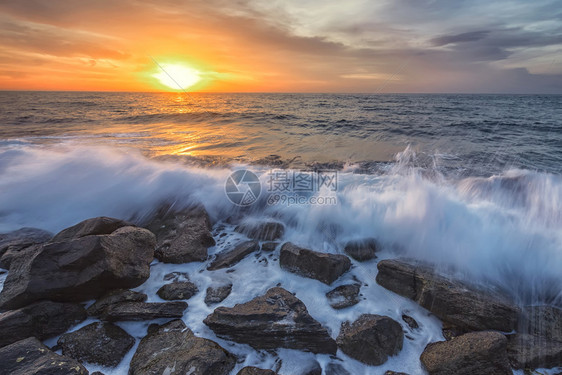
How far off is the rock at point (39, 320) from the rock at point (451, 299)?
11.8ft

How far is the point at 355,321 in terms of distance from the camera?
2.91 m

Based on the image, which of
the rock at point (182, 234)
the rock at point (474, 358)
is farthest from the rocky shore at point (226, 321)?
the rock at point (182, 234)

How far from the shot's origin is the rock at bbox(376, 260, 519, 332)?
2.86m

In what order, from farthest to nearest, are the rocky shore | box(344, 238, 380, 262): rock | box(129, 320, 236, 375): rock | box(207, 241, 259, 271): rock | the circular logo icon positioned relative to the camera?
the circular logo icon → box(344, 238, 380, 262): rock → box(207, 241, 259, 271): rock → the rocky shore → box(129, 320, 236, 375): rock

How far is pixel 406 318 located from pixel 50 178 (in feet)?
25.8

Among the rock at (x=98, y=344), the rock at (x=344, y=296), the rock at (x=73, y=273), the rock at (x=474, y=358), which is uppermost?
the rock at (x=73, y=273)

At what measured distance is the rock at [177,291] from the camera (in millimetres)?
3309

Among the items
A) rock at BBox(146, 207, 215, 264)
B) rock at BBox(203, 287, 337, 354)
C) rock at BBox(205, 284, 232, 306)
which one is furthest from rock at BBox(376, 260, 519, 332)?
rock at BBox(146, 207, 215, 264)

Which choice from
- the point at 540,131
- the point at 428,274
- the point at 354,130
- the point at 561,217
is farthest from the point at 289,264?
the point at 540,131

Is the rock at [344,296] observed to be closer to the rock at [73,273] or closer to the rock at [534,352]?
the rock at [534,352]

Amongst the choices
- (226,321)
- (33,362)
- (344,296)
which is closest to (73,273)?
(33,362)

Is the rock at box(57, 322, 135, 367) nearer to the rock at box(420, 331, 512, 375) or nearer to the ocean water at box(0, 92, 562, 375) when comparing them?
the ocean water at box(0, 92, 562, 375)

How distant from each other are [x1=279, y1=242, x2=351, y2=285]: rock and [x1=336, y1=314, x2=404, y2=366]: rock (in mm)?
826

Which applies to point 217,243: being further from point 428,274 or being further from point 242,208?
point 428,274
